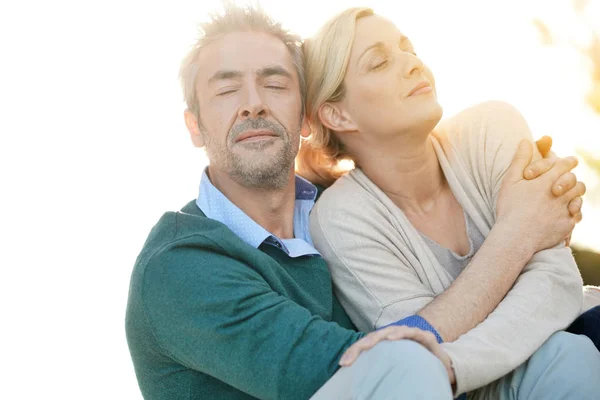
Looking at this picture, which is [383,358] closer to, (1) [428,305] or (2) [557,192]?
(1) [428,305]

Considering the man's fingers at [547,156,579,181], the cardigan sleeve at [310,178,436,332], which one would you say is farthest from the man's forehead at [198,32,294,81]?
the man's fingers at [547,156,579,181]

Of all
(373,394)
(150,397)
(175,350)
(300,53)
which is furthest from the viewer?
(300,53)

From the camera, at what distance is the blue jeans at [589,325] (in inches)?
77.0

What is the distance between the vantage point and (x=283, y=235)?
7.67 ft

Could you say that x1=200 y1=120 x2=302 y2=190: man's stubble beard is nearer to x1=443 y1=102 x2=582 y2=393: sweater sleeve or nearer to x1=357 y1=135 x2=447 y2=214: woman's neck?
x1=357 y1=135 x2=447 y2=214: woman's neck

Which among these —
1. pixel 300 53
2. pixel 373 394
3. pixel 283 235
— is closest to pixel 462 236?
pixel 283 235

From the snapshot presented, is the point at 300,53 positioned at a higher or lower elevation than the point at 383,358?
higher

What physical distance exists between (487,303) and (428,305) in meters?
0.15

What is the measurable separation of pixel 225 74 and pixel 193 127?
27cm

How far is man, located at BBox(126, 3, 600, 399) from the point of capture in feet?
5.18

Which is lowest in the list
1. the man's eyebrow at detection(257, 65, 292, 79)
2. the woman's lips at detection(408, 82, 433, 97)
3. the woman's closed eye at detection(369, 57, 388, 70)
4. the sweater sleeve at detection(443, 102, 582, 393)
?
the sweater sleeve at detection(443, 102, 582, 393)

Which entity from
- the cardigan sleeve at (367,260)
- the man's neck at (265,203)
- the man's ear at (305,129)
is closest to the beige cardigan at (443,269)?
the cardigan sleeve at (367,260)

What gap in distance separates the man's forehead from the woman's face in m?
0.22

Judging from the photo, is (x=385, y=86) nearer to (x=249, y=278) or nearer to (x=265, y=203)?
(x=265, y=203)
